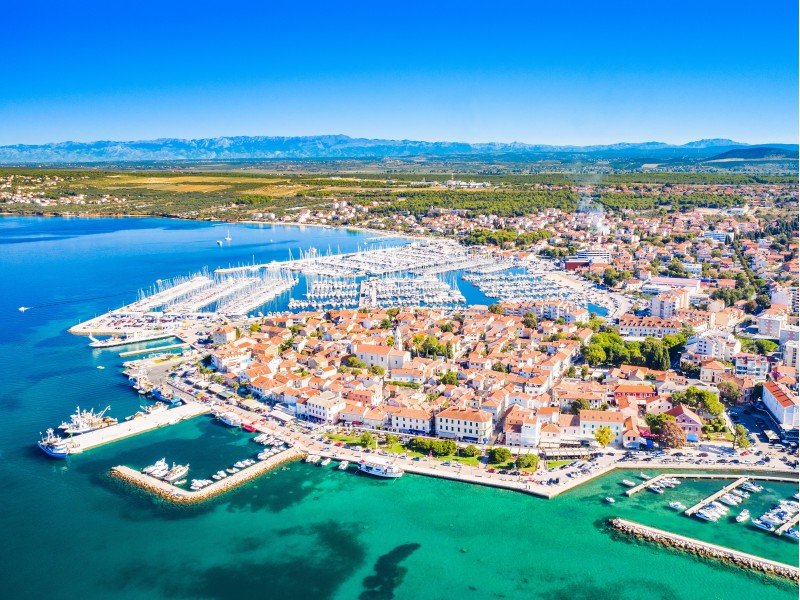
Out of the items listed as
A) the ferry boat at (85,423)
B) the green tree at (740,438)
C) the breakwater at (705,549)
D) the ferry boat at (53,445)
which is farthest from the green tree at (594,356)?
the ferry boat at (53,445)

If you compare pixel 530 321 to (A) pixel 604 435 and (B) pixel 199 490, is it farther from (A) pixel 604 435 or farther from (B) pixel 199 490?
(B) pixel 199 490

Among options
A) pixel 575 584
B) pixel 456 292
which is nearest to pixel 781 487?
pixel 575 584

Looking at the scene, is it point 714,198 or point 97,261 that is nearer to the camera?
point 97,261

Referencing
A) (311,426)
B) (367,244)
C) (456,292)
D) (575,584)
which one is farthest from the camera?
(367,244)

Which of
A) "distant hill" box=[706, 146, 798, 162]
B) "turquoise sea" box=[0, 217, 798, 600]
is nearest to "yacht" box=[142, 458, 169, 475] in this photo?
"turquoise sea" box=[0, 217, 798, 600]

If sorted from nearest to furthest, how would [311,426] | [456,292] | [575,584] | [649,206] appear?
[575,584], [311,426], [456,292], [649,206]

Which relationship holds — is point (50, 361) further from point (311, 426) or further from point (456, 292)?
point (456, 292)
